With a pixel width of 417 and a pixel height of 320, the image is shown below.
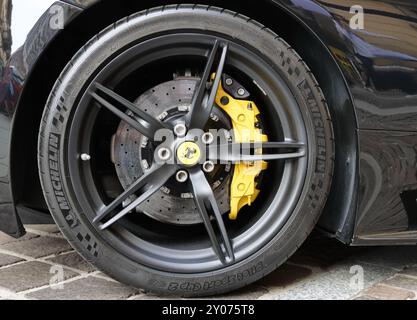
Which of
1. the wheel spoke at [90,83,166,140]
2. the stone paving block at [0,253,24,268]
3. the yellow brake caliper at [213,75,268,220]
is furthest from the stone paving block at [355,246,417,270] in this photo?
the stone paving block at [0,253,24,268]

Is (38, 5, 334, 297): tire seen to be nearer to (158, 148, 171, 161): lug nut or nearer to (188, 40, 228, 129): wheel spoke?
(188, 40, 228, 129): wheel spoke

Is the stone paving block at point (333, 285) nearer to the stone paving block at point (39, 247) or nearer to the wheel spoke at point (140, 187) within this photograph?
the wheel spoke at point (140, 187)

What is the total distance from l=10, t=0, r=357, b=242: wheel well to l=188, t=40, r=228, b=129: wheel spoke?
0.21 metres

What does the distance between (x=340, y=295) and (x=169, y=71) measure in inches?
43.2

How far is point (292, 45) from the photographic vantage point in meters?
2.10

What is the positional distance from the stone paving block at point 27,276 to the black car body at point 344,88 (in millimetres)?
213

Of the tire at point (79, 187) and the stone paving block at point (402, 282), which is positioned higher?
the tire at point (79, 187)

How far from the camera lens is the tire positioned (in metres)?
1.94

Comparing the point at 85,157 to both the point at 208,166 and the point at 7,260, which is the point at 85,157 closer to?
the point at 208,166

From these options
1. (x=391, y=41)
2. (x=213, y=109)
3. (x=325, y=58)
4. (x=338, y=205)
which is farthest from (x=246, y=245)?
(x=391, y=41)

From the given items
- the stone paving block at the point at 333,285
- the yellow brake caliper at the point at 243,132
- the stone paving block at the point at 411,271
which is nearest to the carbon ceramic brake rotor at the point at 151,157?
the yellow brake caliper at the point at 243,132

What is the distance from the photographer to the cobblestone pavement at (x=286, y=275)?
209cm

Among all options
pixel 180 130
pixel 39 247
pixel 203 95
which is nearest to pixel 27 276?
pixel 39 247

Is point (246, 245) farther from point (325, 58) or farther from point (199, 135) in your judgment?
point (325, 58)
